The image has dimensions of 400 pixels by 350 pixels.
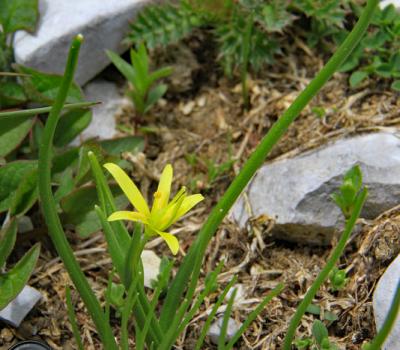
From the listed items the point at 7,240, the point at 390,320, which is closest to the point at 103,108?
the point at 7,240

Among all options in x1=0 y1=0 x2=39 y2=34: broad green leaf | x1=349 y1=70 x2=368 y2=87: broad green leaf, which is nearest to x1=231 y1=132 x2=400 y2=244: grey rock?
x1=349 y1=70 x2=368 y2=87: broad green leaf

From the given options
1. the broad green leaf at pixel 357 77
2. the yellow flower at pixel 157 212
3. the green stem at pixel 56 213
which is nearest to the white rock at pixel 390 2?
the broad green leaf at pixel 357 77

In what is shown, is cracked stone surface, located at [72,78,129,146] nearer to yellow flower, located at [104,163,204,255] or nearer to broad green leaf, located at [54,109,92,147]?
broad green leaf, located at [54,109,92,147]

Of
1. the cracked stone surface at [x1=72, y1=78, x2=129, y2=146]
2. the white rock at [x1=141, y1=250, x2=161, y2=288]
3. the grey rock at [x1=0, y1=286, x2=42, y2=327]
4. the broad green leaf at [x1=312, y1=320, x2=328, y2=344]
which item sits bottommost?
the broad green leaf at [x1=312, y1=320, x2=328, y2=344]

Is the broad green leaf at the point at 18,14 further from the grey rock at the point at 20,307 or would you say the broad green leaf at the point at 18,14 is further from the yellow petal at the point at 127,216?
the yellow petal at the point at 127,216

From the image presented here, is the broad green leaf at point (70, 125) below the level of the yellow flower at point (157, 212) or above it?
below

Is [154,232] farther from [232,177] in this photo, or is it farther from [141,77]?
[141,77]
